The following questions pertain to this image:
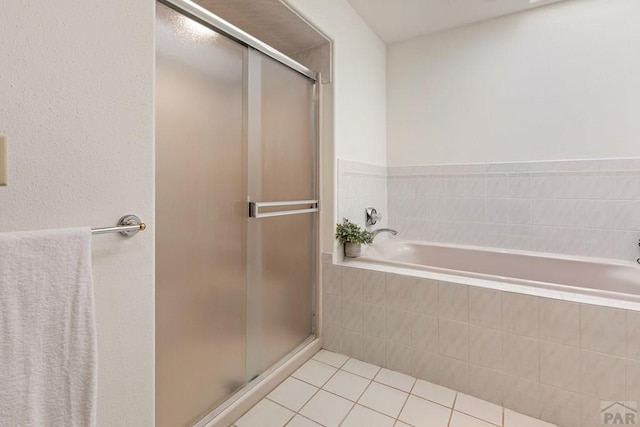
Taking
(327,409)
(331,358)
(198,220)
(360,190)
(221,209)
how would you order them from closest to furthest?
(198,220) < (221,209) < (327,409) < (331,358) < (360,190)

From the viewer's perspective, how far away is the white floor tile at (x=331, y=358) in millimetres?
1896

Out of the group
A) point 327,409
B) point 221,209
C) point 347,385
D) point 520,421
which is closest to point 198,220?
point 221,209

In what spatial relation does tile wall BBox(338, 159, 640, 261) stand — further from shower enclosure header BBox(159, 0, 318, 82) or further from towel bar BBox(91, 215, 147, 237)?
towel bar BBox(91, 215, 147, 237)

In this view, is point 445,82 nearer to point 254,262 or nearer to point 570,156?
point 570,156

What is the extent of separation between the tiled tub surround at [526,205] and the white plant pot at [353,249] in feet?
2.72

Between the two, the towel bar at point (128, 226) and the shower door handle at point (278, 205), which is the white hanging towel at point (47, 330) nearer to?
the towel bar at point (128, 226)

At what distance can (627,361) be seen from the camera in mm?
1255

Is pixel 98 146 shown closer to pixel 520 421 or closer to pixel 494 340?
pixel 494 340

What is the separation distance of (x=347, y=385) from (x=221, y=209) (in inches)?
46.9

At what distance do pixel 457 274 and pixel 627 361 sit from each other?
74 cm

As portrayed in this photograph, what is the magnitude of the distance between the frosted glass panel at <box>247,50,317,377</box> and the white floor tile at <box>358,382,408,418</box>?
531 millimetres

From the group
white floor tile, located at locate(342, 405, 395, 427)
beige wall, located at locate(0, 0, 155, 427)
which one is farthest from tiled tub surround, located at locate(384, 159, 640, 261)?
beige wall, located at locate(0, 0, 155, 427)

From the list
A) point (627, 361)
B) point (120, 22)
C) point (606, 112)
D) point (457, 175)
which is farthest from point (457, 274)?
point (120, 22)

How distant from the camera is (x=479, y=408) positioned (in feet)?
4.90
